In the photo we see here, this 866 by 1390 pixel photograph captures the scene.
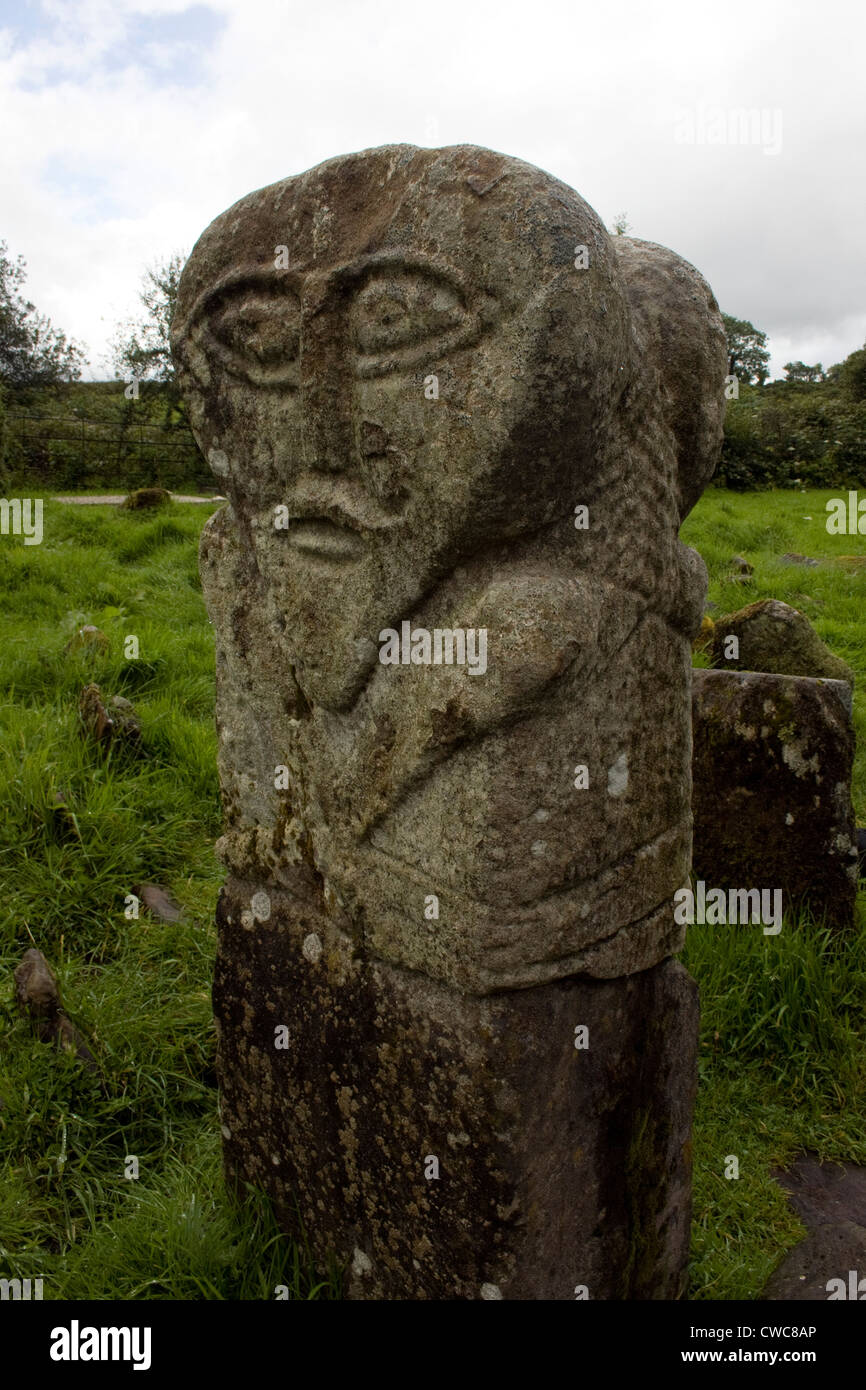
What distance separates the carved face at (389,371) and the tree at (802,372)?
30349 millimetres

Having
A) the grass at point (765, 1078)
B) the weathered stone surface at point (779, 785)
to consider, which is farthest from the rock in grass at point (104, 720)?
the grass at point (765, 1078)

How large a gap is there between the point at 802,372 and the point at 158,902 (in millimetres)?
30953

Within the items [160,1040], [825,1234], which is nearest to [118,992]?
[160,1040]

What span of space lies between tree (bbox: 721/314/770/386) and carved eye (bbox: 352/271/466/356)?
28654 millimetres

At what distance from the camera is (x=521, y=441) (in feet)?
6.40

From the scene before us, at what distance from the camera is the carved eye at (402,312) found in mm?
2033

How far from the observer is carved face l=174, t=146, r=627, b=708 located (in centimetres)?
192

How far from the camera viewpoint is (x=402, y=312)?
2100 mm

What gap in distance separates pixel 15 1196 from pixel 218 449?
206 centimetres

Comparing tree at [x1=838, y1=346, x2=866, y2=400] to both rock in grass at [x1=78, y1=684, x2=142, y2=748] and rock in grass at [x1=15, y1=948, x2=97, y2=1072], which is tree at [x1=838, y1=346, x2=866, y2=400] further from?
rock in grass at [x1=15, y1=948, x2=97, y2=1072]

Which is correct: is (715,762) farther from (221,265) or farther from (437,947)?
(221,265)
